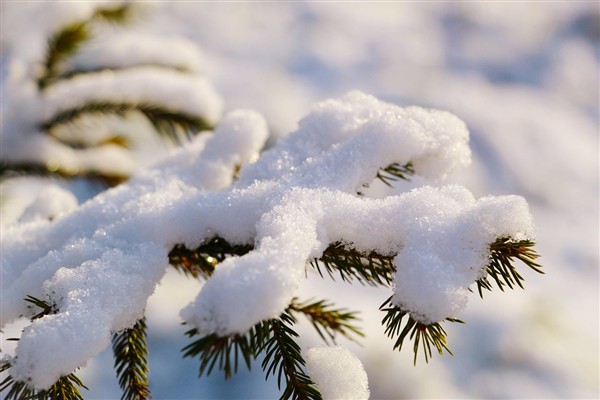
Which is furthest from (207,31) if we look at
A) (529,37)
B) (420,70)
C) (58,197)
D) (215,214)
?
(215,214)

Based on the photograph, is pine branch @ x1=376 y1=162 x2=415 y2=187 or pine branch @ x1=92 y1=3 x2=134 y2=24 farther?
pine branch @ x1=92 y1=3 x2=134 y2=24

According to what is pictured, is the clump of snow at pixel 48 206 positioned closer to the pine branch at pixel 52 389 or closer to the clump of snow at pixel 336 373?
the pine branch at pixel 52 389

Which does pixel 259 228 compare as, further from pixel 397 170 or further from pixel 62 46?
pixel 62 46

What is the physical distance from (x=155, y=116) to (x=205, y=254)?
3.17 ft

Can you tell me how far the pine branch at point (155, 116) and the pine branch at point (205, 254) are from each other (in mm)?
840

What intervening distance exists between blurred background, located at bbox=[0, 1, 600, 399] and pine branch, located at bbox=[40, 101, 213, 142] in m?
0.28

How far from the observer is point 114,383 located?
3.32 m

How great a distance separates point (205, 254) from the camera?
117 cm

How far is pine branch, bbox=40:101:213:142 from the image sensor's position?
1951 mm

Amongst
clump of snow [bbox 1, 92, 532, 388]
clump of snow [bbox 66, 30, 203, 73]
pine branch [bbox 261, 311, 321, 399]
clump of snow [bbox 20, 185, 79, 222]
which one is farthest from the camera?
clump of snow [bbox 66, 30, 203, 73]

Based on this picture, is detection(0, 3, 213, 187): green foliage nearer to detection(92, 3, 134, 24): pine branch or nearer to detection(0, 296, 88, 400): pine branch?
detection(92, 3, 134, 24): pine branch

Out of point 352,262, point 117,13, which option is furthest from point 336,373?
point 117,13

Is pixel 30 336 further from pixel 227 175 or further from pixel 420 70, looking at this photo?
pixel 420 70

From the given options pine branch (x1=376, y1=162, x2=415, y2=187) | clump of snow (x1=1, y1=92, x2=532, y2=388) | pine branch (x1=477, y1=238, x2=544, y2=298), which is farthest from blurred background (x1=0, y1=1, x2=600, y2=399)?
pine branch (x1=477, y1=238, x2=544, y2=298)
